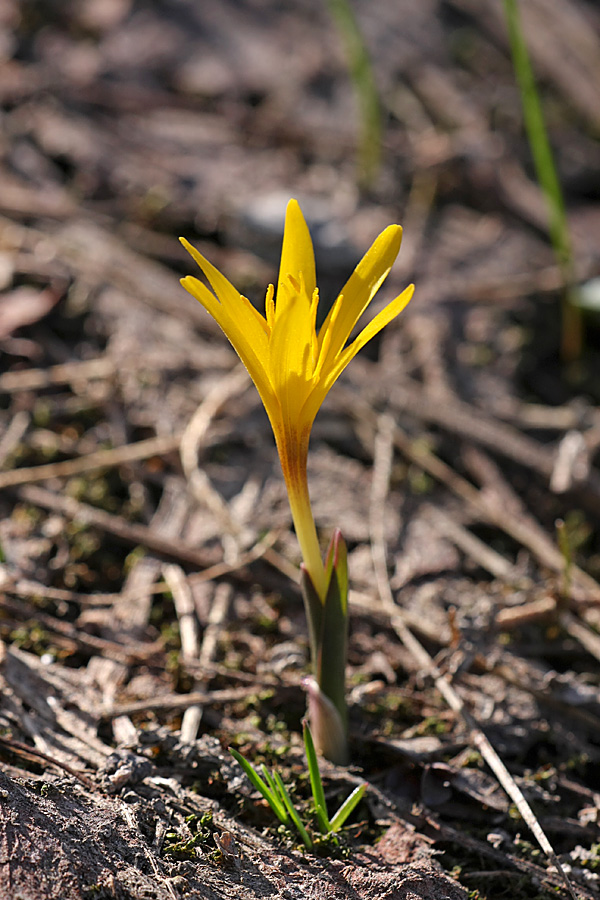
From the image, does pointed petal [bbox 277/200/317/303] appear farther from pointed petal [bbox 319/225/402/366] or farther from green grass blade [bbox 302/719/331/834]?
Result: green grass blade [bbox 302/719/331/834]

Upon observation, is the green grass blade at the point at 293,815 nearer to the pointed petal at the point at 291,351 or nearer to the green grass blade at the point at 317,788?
the green grass blade at the point at 317,788

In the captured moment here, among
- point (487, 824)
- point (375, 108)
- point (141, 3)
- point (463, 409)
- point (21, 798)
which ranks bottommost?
point (487, 824)

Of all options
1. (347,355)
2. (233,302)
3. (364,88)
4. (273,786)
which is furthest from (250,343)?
(364,88)

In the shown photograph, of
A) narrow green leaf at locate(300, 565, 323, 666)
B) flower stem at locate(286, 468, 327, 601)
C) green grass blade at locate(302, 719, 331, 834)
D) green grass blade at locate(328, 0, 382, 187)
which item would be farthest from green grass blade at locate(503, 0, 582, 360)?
green grass blade at locate(302, 719, 331, 834)

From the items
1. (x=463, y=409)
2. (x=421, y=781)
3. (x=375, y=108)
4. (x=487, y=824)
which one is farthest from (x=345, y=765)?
(x=375, y=108)

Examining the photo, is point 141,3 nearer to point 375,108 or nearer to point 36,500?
point 375,108

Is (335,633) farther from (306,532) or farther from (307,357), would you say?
(307,357)

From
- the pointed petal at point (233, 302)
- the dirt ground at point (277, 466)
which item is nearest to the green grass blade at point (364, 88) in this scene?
the dirt ground at point (277, 466)
